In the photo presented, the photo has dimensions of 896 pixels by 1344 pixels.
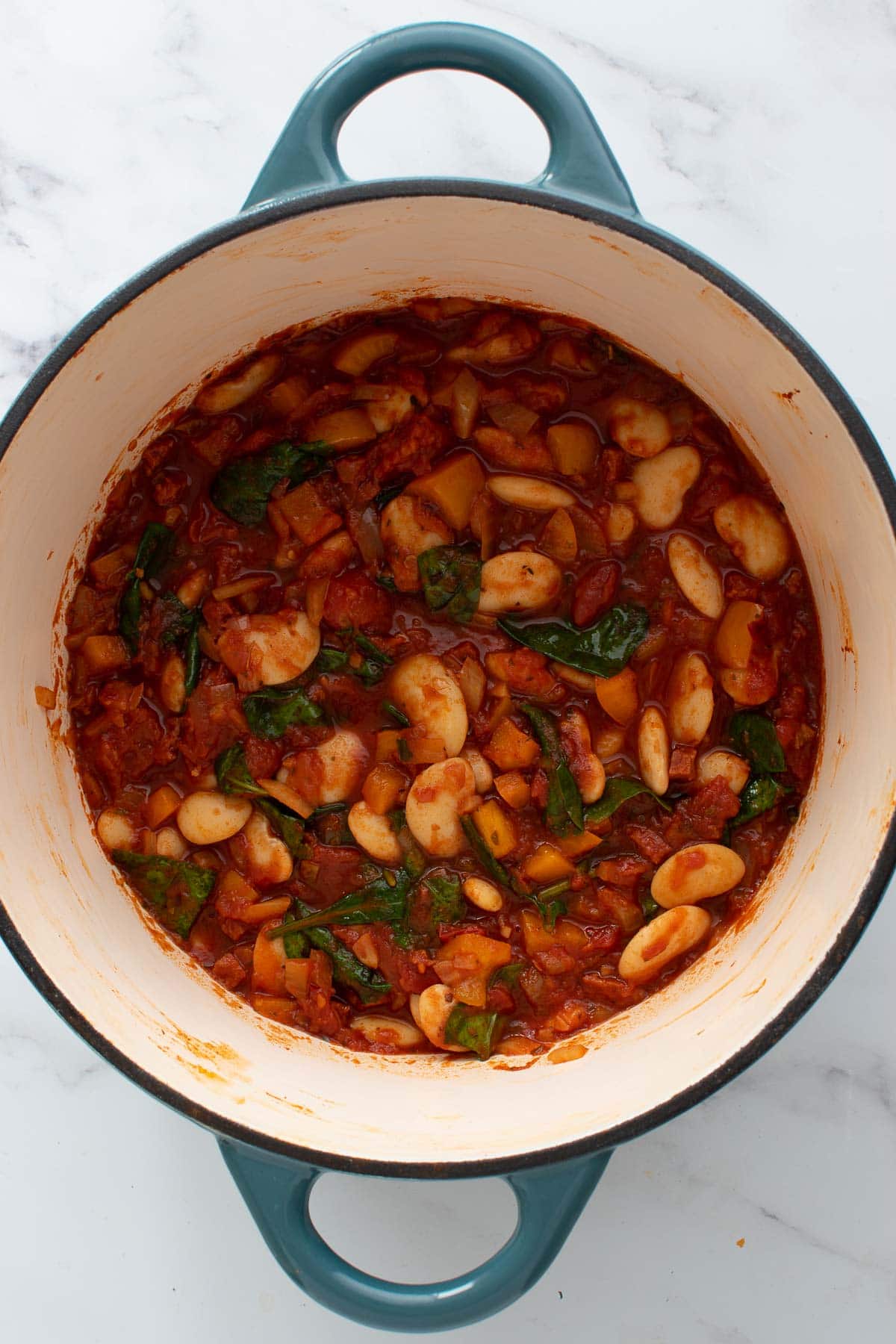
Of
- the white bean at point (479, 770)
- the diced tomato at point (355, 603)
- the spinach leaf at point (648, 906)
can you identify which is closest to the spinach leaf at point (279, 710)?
the diced tomato at point (355, 603)

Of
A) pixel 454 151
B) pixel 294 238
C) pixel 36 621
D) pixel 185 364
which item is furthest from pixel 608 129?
pixel 36 621

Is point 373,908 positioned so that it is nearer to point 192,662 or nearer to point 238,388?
point 192,662

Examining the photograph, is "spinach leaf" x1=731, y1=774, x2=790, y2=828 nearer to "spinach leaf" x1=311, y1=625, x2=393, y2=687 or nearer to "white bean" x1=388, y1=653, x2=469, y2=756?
"white bean" x1=388, y1=653, x2=469, y2=756

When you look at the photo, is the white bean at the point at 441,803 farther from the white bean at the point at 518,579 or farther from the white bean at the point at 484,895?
the white bean at the point at 518,579

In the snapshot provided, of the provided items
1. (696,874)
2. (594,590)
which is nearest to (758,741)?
(696,874)

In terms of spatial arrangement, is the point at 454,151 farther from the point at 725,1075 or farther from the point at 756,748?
the point at 725,1075
